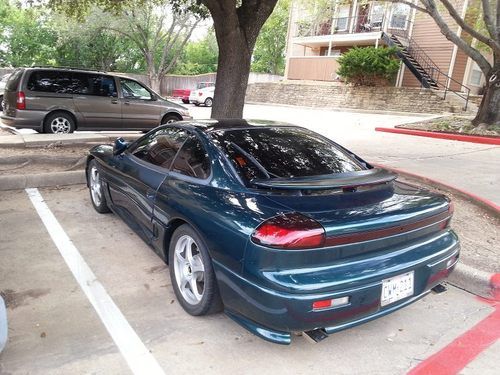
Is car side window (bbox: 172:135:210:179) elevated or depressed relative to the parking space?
elevated

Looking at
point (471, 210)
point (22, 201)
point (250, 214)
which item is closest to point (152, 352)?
point (250, 214)

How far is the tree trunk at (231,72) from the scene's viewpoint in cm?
750

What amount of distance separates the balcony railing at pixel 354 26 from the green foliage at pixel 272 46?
2036 centimetres

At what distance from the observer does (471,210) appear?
18.2 feet

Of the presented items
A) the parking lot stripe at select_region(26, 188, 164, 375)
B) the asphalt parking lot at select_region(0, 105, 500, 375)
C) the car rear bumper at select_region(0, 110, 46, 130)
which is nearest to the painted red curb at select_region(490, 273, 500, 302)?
the asphalt parking lot at select_region(0, 105, 500, 375)

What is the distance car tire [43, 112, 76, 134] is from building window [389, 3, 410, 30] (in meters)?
21.5

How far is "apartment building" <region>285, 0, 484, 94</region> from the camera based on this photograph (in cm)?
2206

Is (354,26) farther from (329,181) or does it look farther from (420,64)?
(329,181)

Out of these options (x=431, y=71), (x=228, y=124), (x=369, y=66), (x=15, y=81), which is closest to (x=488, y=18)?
(x=369, y=66)

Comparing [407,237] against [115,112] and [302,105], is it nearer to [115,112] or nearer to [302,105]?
[115,112]

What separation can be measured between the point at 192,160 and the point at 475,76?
24.2 metres

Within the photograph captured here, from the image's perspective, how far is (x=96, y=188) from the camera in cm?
500

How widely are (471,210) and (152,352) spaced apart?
4.67 m

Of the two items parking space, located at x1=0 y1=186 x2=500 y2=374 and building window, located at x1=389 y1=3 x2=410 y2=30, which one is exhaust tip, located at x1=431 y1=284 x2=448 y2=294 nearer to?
parking space, located at x1=0 y1=186 x2=500 y2=374
